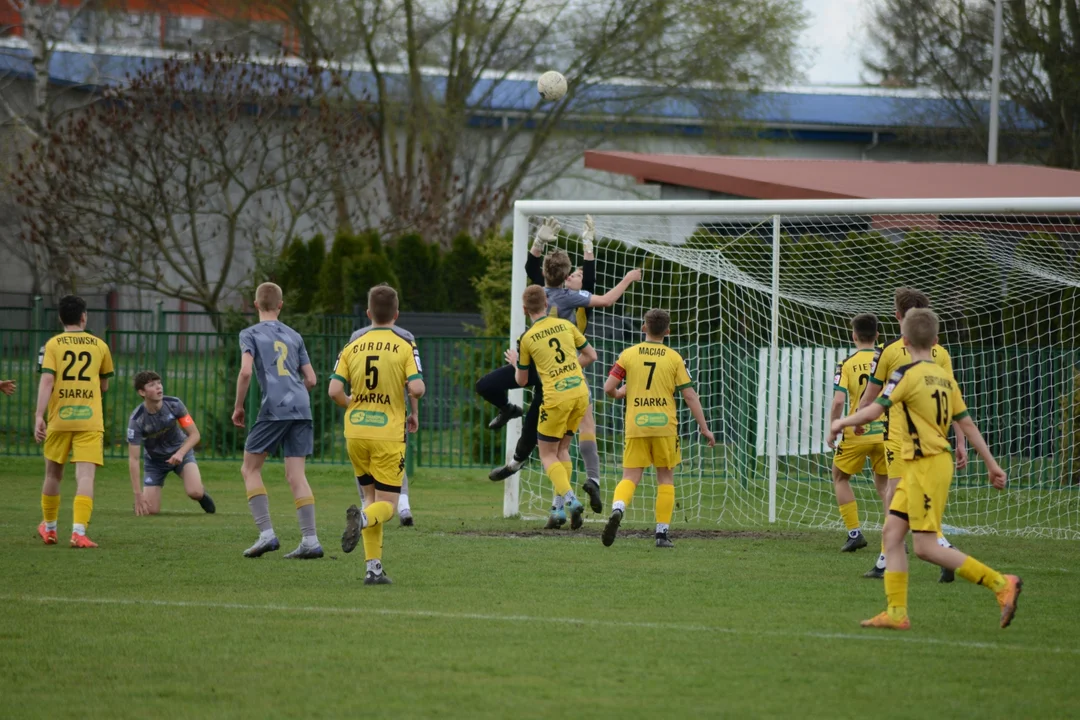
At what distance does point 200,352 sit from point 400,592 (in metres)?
Result: 11.3

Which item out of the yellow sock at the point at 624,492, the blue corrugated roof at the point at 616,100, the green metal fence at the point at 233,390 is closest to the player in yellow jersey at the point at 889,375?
the yellow sock at the point at 624,492

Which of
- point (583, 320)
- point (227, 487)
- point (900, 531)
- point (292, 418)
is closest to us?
point (900, 531)

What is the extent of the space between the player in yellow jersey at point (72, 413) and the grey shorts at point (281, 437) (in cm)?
171

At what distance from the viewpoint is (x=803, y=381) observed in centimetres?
1547

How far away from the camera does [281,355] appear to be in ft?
31.2

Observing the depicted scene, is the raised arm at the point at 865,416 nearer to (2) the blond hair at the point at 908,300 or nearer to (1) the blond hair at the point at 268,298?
(2) the blond hair at the point at 908,300

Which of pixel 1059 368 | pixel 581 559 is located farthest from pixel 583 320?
pixel 1059 368

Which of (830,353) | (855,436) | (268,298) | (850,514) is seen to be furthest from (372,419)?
(830,353)

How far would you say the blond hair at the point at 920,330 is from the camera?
6.95m

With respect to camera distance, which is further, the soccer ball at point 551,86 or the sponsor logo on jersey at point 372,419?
the soccer ball at point 551,86

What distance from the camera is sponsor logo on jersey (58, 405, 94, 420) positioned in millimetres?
10312

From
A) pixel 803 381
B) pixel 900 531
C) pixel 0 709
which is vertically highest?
pixel 803 381

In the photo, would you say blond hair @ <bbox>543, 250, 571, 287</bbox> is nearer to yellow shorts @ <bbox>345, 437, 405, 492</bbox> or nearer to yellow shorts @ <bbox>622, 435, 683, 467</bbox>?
yellow shorts @ <bbox>622, 435, 683, 467</bbox>

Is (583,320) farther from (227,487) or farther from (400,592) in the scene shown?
(227,487)
